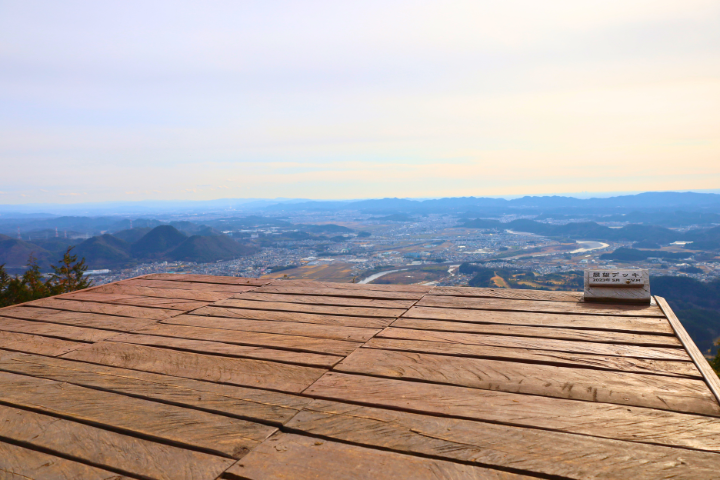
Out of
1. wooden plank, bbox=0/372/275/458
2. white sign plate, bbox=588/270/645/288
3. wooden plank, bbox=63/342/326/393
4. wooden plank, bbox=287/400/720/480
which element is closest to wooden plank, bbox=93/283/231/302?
wooden plank, bbox=63/342/326/393

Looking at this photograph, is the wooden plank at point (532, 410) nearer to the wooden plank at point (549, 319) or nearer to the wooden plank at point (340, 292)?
the wooden plank at point (549, 319)

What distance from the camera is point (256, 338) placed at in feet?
7.36

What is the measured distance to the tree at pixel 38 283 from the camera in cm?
761

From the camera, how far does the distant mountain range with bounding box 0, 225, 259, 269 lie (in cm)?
2385

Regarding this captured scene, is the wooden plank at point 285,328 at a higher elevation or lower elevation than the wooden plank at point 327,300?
lower

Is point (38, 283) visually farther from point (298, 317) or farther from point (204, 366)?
point (204, 366)

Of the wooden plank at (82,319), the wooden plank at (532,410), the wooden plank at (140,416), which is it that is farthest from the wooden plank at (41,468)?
the wooden plank at (82,319)

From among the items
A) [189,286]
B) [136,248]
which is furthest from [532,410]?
[136,248]

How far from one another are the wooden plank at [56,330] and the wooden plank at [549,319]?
1930 millimetres

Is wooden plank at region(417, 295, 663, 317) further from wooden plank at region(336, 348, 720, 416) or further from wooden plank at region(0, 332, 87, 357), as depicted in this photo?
wooden plank at region(0, 332, 87, 357)

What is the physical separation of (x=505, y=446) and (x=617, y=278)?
2.00 m

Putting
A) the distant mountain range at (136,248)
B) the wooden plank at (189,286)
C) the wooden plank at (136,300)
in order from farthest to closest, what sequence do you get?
the distant mountain range at (136,248), the wooden plank at (189,286), the wooden plank at (136,300)

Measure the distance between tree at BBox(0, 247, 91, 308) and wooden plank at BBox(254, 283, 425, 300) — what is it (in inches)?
257

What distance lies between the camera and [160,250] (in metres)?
31.7
